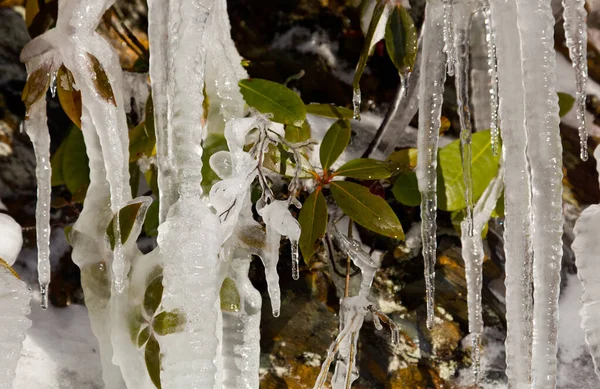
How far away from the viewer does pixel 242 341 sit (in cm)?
90

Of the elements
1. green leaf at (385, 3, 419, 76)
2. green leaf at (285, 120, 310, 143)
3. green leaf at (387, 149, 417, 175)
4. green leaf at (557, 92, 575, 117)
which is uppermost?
green leaf at (385, 3, 419, 76)

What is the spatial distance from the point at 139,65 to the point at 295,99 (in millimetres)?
443

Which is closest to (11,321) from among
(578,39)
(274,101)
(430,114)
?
(274,101)

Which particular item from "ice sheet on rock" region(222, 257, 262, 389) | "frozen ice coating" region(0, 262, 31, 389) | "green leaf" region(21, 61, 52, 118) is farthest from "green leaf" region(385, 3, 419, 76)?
"frozen ice coating" region(0, 262, 31, 389)

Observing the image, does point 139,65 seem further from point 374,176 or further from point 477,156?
point 477,156

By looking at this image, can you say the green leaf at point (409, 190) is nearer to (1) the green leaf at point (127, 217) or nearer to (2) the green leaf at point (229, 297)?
(2) the green leaf at point (229, 297)

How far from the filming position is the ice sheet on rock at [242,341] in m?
0.89

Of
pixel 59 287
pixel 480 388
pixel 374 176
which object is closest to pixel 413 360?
pixel 480 388

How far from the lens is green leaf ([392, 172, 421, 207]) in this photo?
105cm

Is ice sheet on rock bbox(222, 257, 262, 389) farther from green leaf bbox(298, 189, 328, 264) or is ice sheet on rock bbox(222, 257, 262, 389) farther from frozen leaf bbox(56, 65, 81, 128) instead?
frozen leaf bbox(56, 65, 81, 128)

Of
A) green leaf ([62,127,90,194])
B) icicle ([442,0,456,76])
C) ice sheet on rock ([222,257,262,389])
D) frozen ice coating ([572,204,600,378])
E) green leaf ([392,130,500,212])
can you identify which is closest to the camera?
frozen ice coating ([572,204,600,378])

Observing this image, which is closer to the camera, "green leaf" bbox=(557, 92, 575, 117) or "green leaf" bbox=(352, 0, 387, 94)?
"green leaf" bbox=(352, 0, 387, 94)

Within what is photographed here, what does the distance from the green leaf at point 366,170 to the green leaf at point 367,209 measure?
0.02m

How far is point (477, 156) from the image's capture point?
103cm
